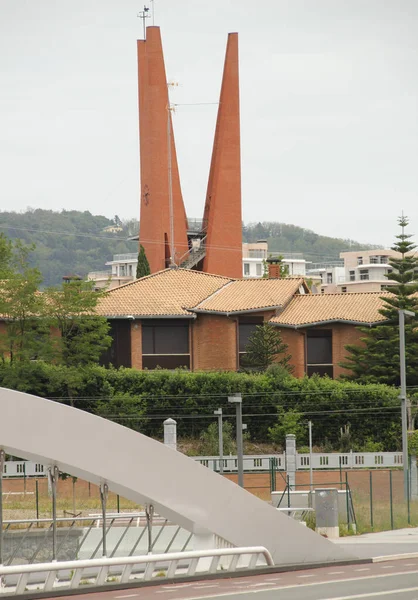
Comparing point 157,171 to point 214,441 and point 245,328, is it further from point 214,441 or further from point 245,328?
point 214,441

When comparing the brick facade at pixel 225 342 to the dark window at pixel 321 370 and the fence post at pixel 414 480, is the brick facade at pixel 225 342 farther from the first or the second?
the fence post at pixel 414 480

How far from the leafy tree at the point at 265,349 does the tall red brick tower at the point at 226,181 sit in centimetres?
1838

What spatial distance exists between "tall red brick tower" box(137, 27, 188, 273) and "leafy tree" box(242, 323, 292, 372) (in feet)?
59.9

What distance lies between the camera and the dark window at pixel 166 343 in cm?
6122

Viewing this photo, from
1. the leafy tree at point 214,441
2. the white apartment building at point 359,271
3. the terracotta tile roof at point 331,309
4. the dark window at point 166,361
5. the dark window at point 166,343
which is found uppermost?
the white apartment building at point 359,271

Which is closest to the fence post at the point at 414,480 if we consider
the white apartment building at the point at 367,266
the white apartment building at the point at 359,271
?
the white apartment building at the point at 359,271

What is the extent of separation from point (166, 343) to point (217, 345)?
2.64 m

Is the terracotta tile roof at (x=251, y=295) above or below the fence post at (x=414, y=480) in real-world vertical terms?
above

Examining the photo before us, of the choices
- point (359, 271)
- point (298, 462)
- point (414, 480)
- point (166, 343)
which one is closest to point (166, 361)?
point (166, 343)

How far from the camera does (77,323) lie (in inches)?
2274

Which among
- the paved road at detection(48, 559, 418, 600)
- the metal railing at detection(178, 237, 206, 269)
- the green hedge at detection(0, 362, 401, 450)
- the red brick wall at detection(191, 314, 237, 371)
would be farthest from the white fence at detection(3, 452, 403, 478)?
the metal railing at detection(178, 237, 206, 269)

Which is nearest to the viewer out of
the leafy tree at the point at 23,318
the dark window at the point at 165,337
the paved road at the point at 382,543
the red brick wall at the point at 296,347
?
the paved road at the point at 382,543

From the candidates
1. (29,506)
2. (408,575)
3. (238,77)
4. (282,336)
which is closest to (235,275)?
(238,77)

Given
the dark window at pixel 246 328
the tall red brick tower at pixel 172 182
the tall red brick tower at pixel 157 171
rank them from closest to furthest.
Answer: the dark window at pixel 246 328 < the tall red brick tower at pixel 172 182 < the tall red brick tower at pixel 157 171
